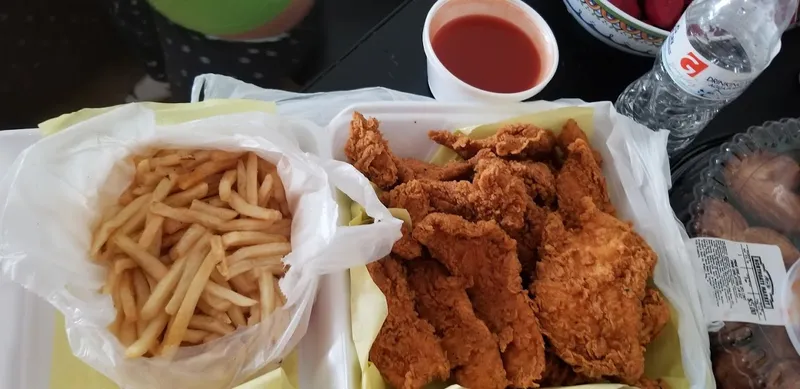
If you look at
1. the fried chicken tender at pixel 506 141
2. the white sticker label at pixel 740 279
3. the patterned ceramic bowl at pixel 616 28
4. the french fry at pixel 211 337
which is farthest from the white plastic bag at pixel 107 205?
the patterned ceramic bowl at pixel 616 28

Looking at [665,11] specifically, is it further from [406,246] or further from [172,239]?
[172,239]

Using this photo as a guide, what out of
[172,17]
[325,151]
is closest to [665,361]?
[325,151]

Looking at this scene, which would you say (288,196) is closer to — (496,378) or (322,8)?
(496,378)

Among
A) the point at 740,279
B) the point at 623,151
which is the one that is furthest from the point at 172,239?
the point at 740,279

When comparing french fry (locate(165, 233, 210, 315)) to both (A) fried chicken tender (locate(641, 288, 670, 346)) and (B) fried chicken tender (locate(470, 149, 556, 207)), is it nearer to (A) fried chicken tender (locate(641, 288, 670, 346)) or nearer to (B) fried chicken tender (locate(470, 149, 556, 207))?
(B) fried chicken tender (locate(470, 149, 556, 207))

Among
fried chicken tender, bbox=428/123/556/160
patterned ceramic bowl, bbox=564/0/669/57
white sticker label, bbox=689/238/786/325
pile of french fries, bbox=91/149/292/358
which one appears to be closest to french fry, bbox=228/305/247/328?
pile of french fries, bbox=91/149/292/358

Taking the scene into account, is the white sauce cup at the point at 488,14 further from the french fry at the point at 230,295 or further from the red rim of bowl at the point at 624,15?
the french fry at the point at 230,295

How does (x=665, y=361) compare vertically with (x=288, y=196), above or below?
below
